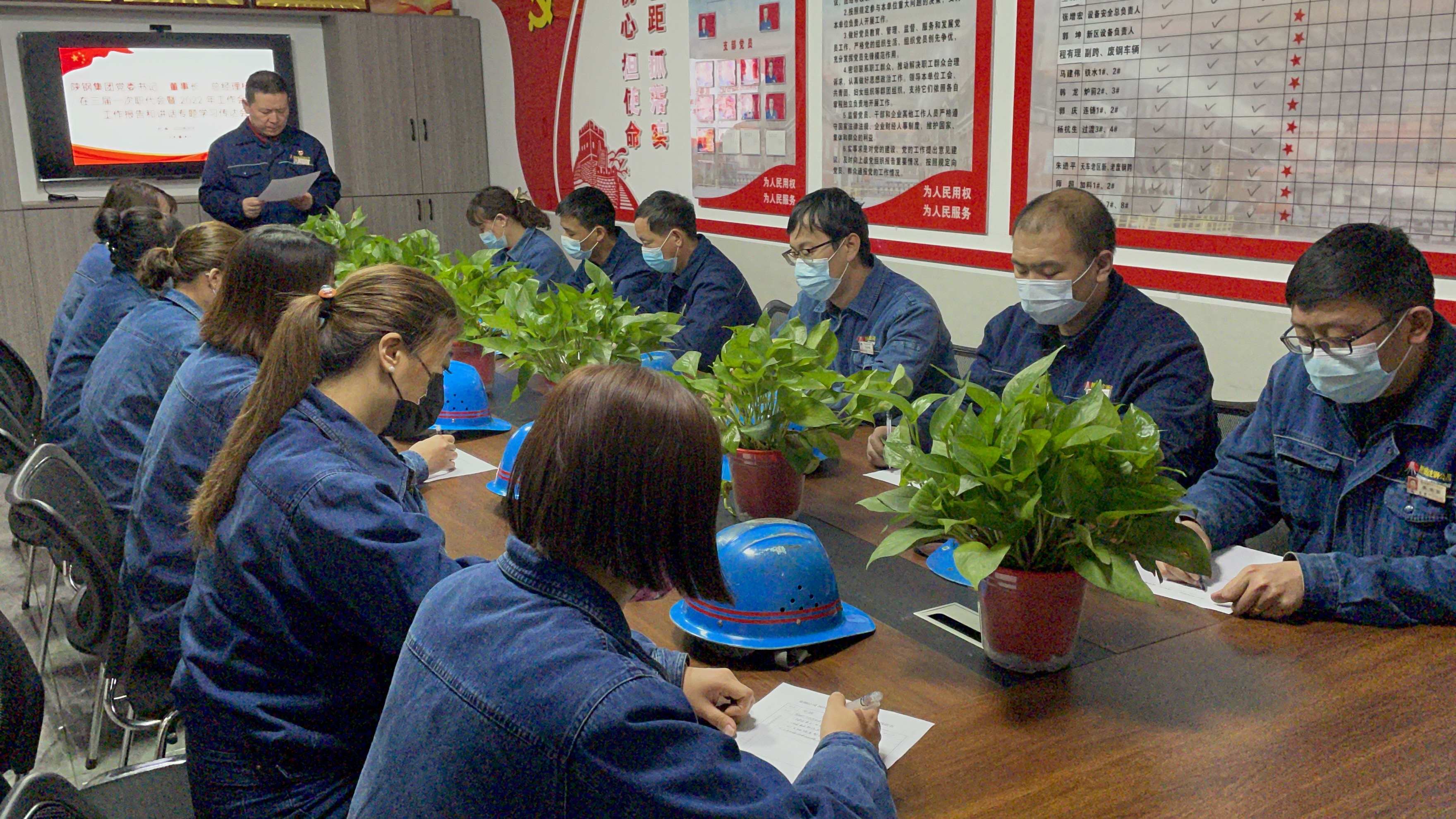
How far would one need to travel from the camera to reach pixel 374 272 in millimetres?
1564

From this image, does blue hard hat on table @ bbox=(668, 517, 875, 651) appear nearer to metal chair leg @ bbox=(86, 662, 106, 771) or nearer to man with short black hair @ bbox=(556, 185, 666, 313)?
metal chair leg @ bbox=(86, 662, 106, 771)

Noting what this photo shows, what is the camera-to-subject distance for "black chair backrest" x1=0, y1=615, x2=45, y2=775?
1352mm

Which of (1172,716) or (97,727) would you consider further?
(97,727)

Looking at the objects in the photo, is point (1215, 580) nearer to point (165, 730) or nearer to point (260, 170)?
point (165, 730)

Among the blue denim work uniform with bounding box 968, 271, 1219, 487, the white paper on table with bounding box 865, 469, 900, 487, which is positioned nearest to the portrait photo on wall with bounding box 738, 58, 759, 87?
the blue denim work uniform with bounding box 968, 271, 1219, 487

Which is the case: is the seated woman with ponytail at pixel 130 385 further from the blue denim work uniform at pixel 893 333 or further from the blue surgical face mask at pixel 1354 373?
the blue surgical face mask at pixel 1354 373

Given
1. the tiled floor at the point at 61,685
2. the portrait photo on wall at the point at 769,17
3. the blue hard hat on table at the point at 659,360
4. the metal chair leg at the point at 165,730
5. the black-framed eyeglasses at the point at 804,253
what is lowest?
the tiled floor at the point at 61,685

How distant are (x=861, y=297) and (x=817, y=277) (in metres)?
0.15

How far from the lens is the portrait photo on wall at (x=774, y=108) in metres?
4.61

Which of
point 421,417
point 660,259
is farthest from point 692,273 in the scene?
point 421,417

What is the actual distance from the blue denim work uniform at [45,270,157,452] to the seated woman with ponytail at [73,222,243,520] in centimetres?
58

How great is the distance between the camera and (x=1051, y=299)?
94.7 inches

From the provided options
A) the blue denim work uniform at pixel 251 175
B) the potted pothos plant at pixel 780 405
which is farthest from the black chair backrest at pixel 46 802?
the blue denim work uniform at pixel 251 175

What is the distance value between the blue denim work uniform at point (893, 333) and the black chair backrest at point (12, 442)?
1.98 metres
